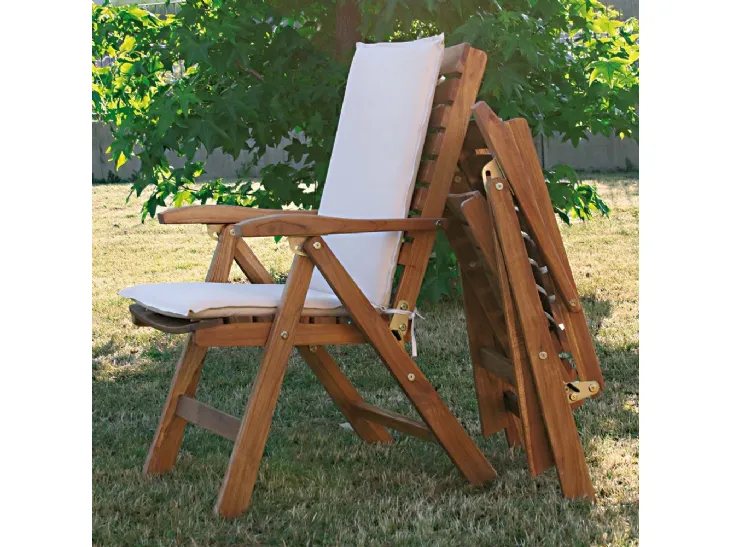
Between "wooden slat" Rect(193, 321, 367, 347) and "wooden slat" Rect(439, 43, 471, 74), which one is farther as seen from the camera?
"wooden slat" Rect(439, 43, 471, 74)

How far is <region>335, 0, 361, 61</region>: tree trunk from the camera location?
438cm

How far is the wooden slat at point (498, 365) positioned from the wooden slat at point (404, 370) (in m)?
0.19

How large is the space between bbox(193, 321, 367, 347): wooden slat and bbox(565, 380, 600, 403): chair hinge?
0.52 m

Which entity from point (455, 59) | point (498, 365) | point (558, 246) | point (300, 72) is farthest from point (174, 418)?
point (300, 72)

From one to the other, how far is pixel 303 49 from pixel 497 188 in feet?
7.27

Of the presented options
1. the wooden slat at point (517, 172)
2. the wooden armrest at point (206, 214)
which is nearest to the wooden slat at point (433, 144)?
the wooden slat at point (517, 172)

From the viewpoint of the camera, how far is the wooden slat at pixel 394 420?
94.7 inches

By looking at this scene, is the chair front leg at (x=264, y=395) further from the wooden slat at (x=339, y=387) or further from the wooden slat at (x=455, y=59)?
the wooden slat at (x=455, y=59)

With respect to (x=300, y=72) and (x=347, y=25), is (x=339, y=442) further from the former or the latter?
(x=347, y=25)

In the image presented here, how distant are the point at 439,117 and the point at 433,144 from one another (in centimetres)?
7

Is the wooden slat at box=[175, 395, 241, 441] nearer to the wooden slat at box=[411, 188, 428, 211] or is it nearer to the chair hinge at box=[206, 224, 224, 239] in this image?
the chair hinge at box=[206, 224, 224, 239]

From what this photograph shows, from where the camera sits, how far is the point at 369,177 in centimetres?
257

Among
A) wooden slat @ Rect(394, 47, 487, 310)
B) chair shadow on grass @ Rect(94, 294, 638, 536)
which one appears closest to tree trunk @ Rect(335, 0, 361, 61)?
chair shadow on grass @ Rect(94, 294, 638, 536)
